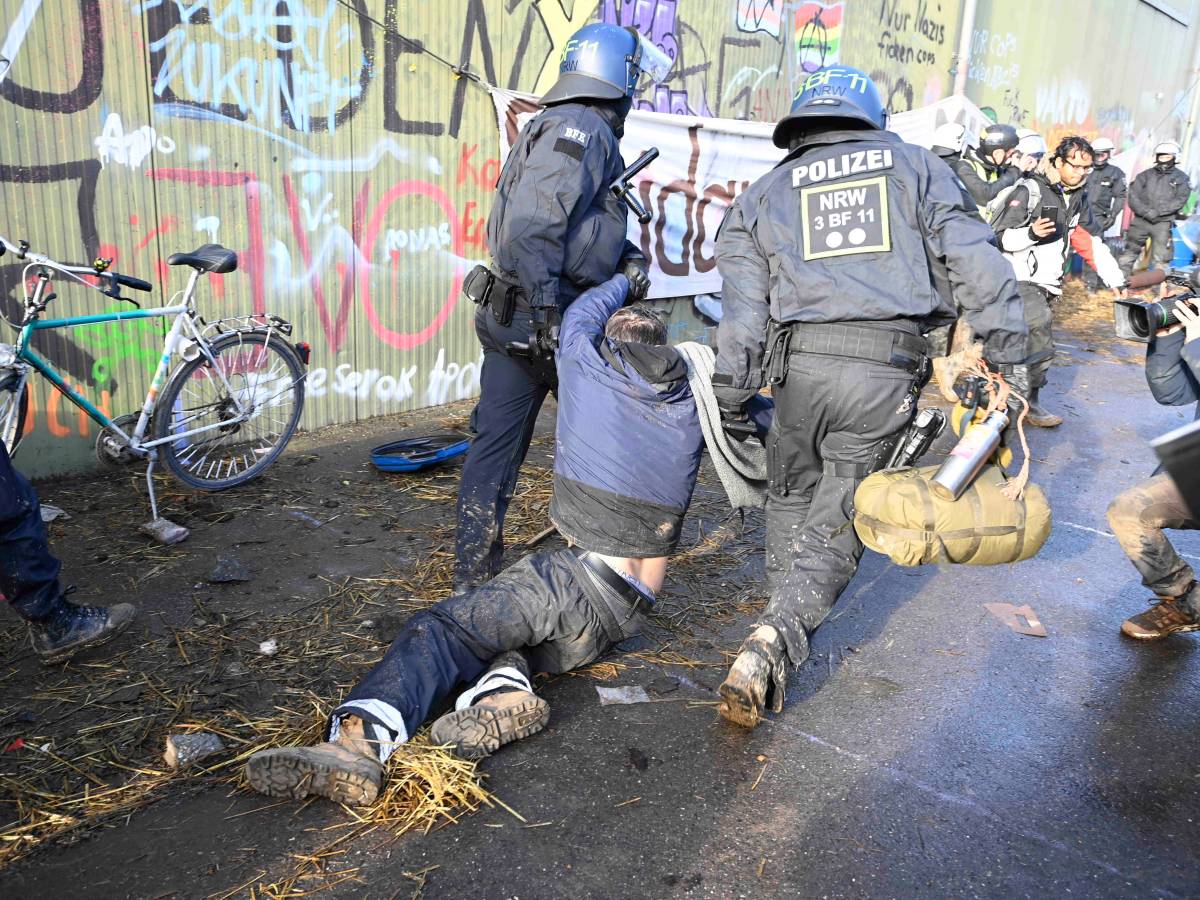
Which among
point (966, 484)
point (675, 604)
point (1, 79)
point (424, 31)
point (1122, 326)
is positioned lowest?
point (675, 604)

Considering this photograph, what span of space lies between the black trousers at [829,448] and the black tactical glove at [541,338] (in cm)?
87

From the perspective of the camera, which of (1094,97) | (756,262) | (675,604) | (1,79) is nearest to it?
(756,262)

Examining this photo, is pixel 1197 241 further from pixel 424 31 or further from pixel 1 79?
pixel 1 79

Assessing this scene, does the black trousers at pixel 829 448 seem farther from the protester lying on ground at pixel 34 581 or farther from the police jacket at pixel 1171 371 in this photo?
the protester lying on ground at pixel 34 581

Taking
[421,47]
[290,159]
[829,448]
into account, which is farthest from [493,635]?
[421,47]

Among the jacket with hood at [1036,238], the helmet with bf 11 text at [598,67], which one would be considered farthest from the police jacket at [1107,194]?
the helmet with bf 11 text at [598,67]

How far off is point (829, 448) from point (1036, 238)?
481 centimetres

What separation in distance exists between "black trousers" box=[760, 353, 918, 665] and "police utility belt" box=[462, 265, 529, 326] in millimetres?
1110

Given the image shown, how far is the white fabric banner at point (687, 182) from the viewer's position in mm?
8070

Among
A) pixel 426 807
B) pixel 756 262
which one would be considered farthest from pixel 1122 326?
pixel 426 807

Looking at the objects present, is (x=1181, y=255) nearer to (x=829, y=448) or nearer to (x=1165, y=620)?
(x=1165, y=620)

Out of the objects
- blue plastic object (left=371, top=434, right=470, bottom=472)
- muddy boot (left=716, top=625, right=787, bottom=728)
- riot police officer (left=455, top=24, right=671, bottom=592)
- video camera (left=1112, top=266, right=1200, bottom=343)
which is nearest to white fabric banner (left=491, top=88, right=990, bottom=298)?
blue plastic object (left=371, top=434, right=470, bottom=472)

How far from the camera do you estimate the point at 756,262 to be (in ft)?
11.8

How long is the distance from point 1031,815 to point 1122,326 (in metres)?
1.96
